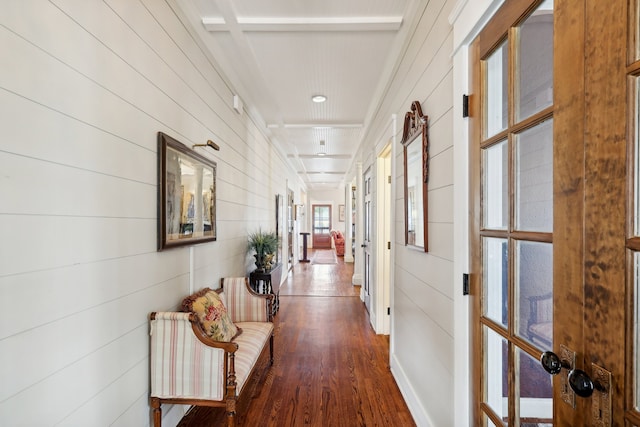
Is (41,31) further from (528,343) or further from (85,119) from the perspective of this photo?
(528,343)

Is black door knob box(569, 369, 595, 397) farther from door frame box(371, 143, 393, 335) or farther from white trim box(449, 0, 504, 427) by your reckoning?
door frame box(371, 143, 393, 335)

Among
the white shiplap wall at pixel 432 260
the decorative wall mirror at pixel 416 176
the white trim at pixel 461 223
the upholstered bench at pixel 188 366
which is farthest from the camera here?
the decorative wall mirror at pixel 416 176

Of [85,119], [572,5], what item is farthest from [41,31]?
[572,5]

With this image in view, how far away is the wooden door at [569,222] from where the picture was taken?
0.68 meters

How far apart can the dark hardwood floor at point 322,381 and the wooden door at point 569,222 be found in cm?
122

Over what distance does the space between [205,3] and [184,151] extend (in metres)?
0.98

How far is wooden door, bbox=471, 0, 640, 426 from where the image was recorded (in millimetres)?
679

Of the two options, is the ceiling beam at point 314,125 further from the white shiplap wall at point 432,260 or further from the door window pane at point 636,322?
the door window pane at point 636,322

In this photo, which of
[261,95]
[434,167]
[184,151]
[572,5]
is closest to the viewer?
[572,5]

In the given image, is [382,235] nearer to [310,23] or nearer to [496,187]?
[310,23]

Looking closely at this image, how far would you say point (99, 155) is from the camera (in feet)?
4.48

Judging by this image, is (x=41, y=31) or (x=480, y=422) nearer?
(x=41, y=31)

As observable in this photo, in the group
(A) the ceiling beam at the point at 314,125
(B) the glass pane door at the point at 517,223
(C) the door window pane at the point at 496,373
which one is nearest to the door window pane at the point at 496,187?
(B) the glass pane door at the point at 517,223

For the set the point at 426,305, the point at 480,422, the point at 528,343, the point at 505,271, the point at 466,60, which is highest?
the point at 466,60
